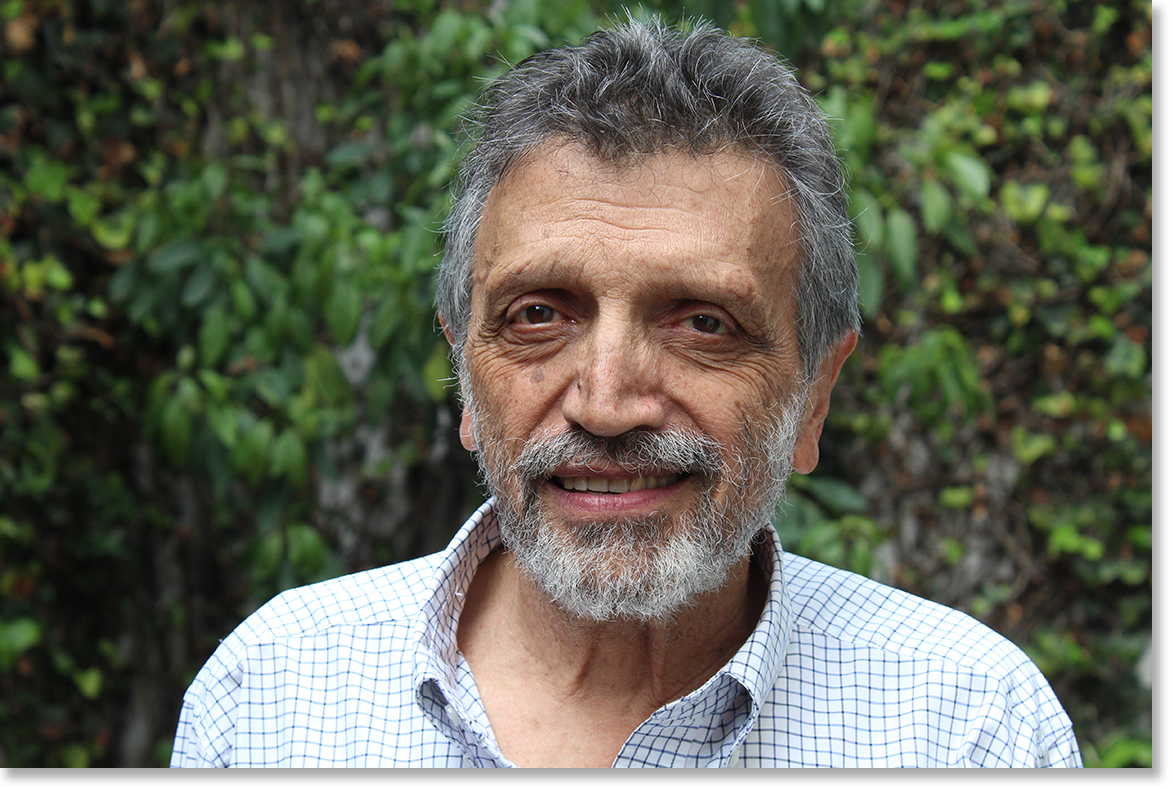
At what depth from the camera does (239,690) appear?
139cm

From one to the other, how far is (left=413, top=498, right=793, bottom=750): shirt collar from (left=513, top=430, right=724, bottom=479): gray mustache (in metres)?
0.23

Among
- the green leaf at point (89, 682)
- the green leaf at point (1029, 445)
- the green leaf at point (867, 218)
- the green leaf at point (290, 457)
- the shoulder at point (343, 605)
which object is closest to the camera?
the shoulder at point (343, 605)

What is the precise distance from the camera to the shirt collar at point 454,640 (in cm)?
124

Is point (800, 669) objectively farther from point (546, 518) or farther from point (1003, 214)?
point (1003, 214)

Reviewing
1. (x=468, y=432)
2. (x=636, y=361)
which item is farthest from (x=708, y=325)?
(x=468, y=432)

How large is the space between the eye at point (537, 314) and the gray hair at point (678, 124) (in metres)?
0.14

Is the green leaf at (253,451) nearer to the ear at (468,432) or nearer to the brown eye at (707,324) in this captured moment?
the ear at (468,432)

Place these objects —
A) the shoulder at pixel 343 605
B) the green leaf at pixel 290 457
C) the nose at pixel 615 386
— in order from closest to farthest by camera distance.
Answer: the nose at pixel 615 386 < the shoulder at pixel 343 605 < the green leaf at pixel 290 457

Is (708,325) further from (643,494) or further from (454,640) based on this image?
(454,640)

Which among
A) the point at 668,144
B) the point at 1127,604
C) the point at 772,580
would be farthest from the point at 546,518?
the point at 1127,604

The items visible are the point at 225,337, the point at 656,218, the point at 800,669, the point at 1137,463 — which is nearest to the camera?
the point at 656,218

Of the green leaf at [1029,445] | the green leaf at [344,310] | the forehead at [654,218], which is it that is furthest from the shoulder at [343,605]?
the green leaf at [1029,445]

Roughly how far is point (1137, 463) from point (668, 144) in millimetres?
2258

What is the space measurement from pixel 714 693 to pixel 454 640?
15.3 inches
